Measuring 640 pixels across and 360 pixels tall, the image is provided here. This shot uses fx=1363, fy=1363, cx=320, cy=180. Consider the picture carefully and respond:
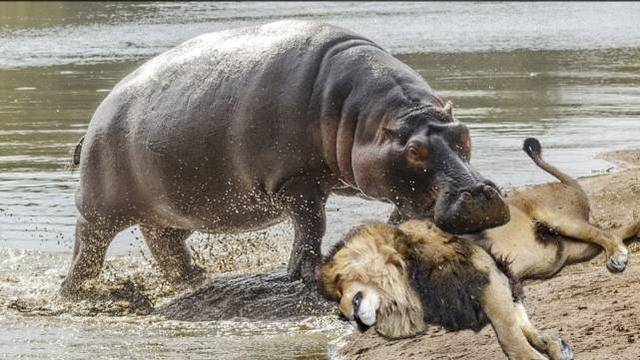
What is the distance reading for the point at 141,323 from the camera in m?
6.97

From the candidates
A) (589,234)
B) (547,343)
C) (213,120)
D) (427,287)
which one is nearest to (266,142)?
Result: (213,120)

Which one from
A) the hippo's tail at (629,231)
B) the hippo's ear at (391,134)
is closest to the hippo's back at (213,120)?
the hippo's ear at (391,134)

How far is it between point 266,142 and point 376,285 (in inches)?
100

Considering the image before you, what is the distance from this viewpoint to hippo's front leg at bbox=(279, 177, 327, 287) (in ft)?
22.4

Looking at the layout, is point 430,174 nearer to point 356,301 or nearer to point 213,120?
point 213,120

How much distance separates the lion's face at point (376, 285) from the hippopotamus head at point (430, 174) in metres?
0.72

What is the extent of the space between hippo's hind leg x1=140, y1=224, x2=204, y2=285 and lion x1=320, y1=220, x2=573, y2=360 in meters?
3.47

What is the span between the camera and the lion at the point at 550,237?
5469 mm

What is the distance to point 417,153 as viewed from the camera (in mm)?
6059

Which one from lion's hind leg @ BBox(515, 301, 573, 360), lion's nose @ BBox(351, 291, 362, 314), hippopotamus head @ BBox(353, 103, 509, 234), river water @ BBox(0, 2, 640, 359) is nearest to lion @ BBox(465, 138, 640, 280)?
hippopotamus head @ BBox(353, 103, 509, 234)

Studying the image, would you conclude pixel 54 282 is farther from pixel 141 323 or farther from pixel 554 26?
pixel 554 26

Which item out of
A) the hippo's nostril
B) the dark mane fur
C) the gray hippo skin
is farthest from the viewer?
the gray hippo skin

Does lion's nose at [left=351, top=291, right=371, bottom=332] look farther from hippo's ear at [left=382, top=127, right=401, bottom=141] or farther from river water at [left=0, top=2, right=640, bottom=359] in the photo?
hippo's ear at [left=382, top=127, right=401, bottom=141]

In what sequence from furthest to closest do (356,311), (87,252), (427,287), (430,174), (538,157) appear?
(87,252)
(430,174)
(538,157)
(427,287)
(356,311)
